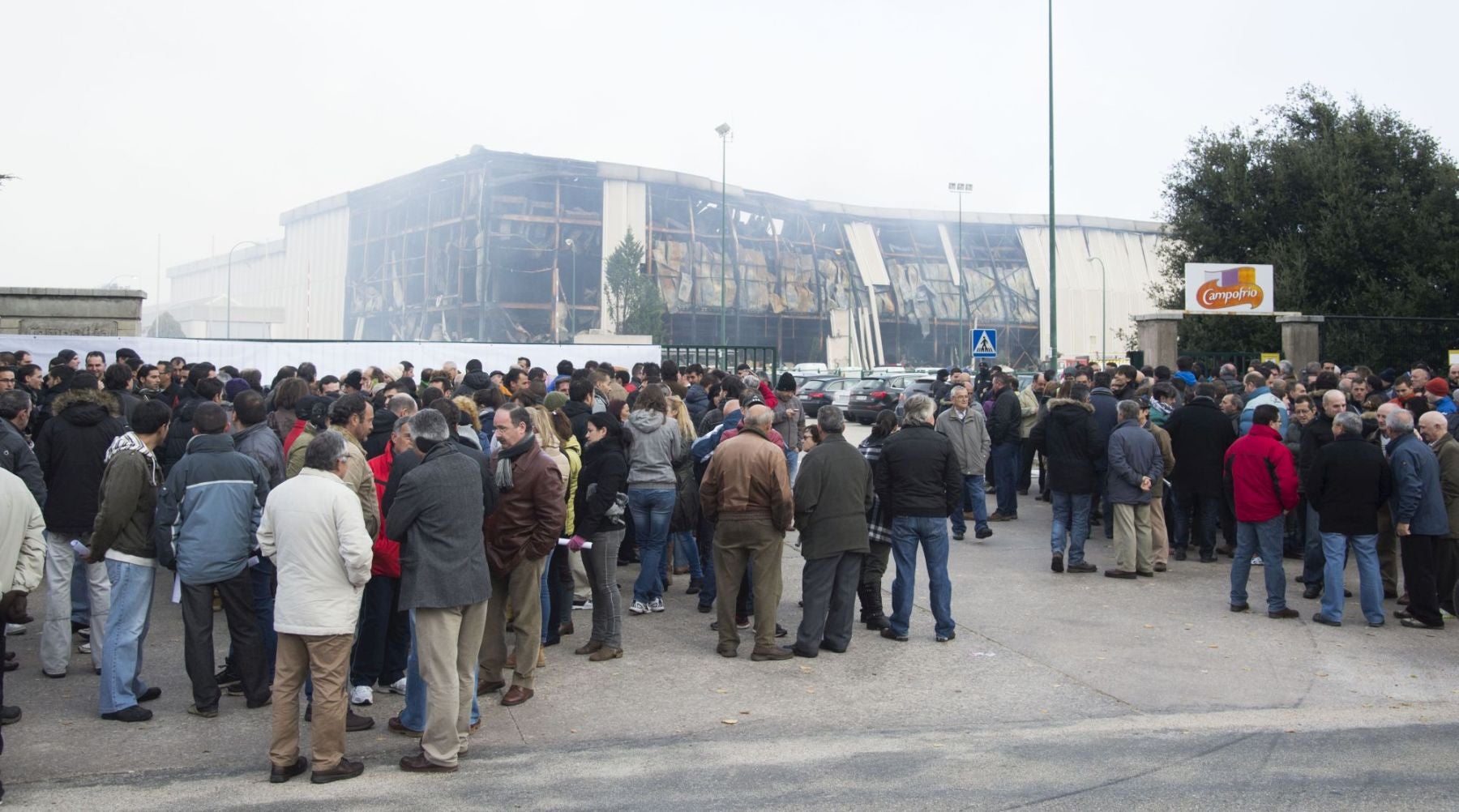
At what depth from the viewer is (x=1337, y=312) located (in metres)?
27.0

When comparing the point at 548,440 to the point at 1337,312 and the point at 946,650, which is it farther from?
the point at 1337,312

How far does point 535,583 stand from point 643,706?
100 cm

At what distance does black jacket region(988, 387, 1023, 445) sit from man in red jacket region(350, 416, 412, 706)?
9141 millimetres

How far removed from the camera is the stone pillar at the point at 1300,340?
21.8 m

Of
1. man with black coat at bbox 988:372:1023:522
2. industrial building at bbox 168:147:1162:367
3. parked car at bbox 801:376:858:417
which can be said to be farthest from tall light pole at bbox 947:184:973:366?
man with black coat at bbox 988:372:1023:522

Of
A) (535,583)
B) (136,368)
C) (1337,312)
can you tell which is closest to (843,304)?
(1337,312)

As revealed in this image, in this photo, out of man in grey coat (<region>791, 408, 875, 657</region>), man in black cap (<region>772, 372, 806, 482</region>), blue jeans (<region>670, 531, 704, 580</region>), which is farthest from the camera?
man in black cap (<region>772, 372, 806, 482</region>)

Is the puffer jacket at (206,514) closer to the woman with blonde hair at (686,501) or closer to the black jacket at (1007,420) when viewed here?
the woman with blonde hair at (686,501)

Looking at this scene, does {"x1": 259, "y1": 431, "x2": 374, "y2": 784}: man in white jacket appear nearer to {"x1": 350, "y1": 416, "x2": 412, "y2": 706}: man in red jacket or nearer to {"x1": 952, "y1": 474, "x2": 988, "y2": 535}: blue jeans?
{"x1": 350, "y1": 416, "x2": 412, "y2": 706}: man in red jacket

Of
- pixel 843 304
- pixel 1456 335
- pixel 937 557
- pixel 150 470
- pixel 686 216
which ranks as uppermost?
pixel 686 216

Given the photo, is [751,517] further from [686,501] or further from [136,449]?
[136,449]

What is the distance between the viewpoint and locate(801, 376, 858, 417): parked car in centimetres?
3488

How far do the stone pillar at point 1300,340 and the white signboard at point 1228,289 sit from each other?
0.60 meters

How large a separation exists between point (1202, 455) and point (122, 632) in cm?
973
